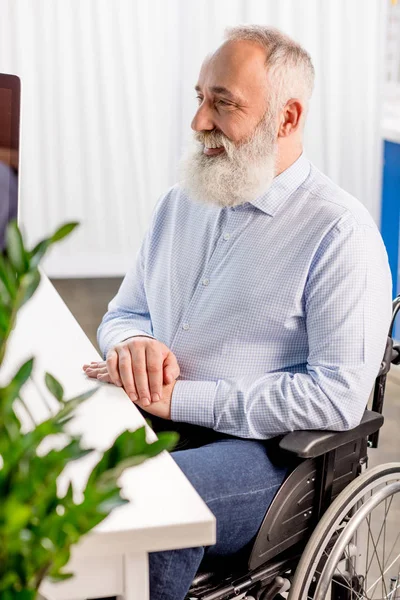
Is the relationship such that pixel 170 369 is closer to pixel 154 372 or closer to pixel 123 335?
pixel 154 372

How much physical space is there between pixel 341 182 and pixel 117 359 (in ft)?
9.64

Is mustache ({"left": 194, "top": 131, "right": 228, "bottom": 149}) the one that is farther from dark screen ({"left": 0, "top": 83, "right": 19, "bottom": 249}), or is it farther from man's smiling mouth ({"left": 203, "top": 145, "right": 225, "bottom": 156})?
dark screen ({"left": 0, "top": 83, "right": 19, "bottom": 249})

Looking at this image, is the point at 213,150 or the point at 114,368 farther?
the point at 213,150

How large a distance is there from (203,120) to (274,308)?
1.44ft

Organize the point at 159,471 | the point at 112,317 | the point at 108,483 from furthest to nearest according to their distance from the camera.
→ 1. the point at 112,317
2. the point at 159,471
3. the point at 108,483

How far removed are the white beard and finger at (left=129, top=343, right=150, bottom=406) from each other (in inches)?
14.9

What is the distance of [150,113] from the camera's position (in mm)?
4289

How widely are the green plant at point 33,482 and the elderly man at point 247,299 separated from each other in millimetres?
881

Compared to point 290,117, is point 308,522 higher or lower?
lower

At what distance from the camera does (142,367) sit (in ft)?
5.44

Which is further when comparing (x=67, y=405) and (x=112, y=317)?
(x=112, y=317)

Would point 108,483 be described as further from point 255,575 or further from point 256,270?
point 256,270

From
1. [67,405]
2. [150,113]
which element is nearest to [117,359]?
[67,405]

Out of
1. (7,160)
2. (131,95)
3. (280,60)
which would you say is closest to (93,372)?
(7,160)
